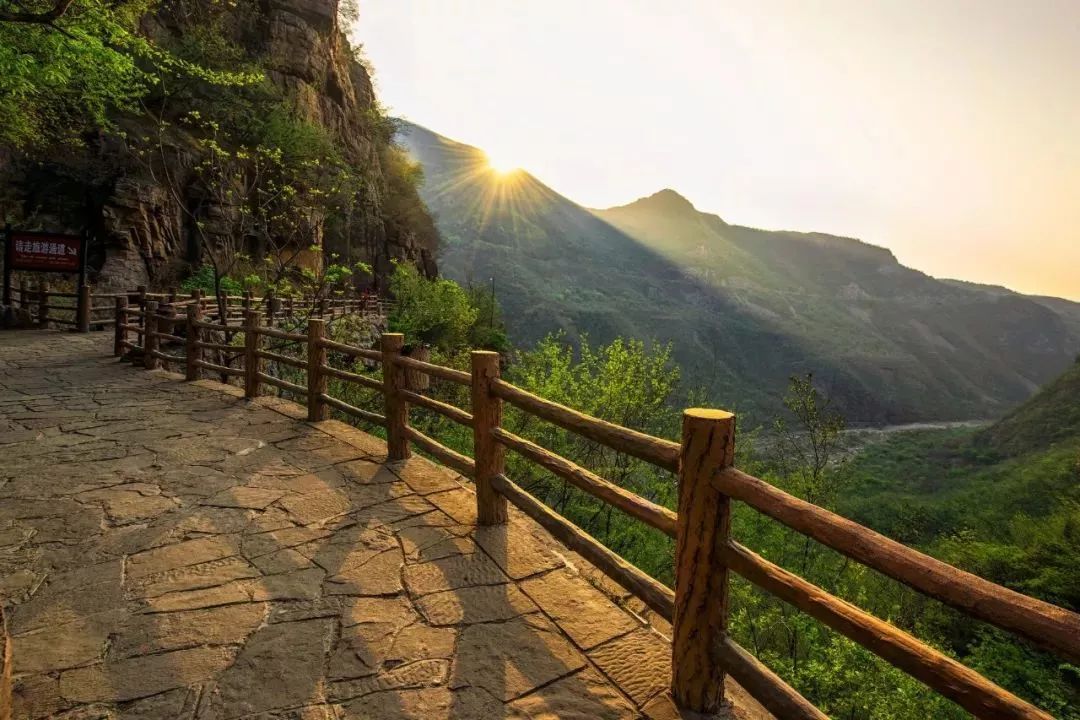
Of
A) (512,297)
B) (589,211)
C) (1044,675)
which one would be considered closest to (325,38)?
(1044,675)

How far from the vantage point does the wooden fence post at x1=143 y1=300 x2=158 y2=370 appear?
29.3 ft

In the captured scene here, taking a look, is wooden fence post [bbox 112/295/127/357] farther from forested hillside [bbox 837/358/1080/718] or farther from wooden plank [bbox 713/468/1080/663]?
forested hillside [bbox 837/358/1080/718]

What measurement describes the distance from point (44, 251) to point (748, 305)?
148458mm

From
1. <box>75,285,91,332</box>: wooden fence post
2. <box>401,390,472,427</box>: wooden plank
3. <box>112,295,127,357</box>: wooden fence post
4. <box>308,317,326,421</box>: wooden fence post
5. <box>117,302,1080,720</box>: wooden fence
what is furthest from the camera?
<box>75,285,91,332</box>: wooden fence post

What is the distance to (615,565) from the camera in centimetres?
269

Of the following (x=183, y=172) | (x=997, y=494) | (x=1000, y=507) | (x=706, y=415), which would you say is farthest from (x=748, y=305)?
(x=706, y=415)

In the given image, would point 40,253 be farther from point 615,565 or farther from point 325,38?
point 325,38

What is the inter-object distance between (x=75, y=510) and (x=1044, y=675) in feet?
62.2

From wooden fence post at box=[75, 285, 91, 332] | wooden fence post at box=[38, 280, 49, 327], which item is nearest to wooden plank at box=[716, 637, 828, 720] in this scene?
wooden fence post at box=[75, 285, 91, 332]

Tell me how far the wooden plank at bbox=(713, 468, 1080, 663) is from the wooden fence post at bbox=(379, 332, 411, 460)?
342cm

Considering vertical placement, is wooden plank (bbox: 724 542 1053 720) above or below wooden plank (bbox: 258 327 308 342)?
below

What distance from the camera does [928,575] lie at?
1444 millimetres

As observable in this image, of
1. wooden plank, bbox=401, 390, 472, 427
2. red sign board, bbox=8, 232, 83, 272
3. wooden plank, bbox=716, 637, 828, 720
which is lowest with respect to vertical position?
wooden plank, bbox=716, 637, 828, 720

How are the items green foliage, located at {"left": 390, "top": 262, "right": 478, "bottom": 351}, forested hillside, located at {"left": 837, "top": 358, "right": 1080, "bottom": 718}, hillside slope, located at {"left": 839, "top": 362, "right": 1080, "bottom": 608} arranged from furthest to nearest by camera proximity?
green foliage, located at {"left": 390, "top": 262, "right": 478, "bottom": 351} → hillside slope, located at {"left": 839, "top": 362, "right": 1080, "bottom": 608} → forested hillside, located at {"left": 837, "top": 358, "right": 1080, "bottom": 718}
